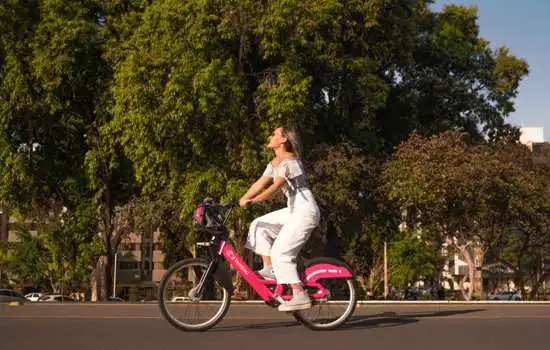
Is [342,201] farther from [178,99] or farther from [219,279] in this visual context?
[219,279]

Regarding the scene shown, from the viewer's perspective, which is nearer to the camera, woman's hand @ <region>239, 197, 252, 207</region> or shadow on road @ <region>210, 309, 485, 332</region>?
woman's hand @ <region>239, 197, 252, 207</region>

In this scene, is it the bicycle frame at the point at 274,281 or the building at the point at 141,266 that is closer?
the bicycle frame at the point at 274,281

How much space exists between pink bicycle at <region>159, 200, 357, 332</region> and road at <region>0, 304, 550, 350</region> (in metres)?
0.16

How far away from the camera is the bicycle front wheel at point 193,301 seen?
25.9ft

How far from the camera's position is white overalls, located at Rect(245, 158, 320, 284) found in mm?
7871

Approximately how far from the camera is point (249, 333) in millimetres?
7582

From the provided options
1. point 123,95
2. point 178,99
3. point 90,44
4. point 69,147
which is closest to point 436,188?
point 178,99

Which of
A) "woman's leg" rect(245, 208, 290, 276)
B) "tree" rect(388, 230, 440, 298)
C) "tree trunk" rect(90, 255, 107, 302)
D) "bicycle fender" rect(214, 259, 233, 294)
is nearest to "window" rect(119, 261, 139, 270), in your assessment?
"tree" rect(388, 230, 440, 298)

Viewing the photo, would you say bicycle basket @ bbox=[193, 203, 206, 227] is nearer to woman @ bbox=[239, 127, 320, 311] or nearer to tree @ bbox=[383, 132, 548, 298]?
woman @ bbox=[239, 127, 320, 311]

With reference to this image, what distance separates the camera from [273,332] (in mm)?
7660

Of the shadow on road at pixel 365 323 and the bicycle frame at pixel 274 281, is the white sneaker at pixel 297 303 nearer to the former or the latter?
the bicycle frame at pixel 274 281

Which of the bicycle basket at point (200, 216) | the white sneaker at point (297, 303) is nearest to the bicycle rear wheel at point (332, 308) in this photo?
the white sneaker at point (297, 303)

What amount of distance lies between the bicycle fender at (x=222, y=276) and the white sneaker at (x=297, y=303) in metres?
0.61

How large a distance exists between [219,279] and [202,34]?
16.6m
